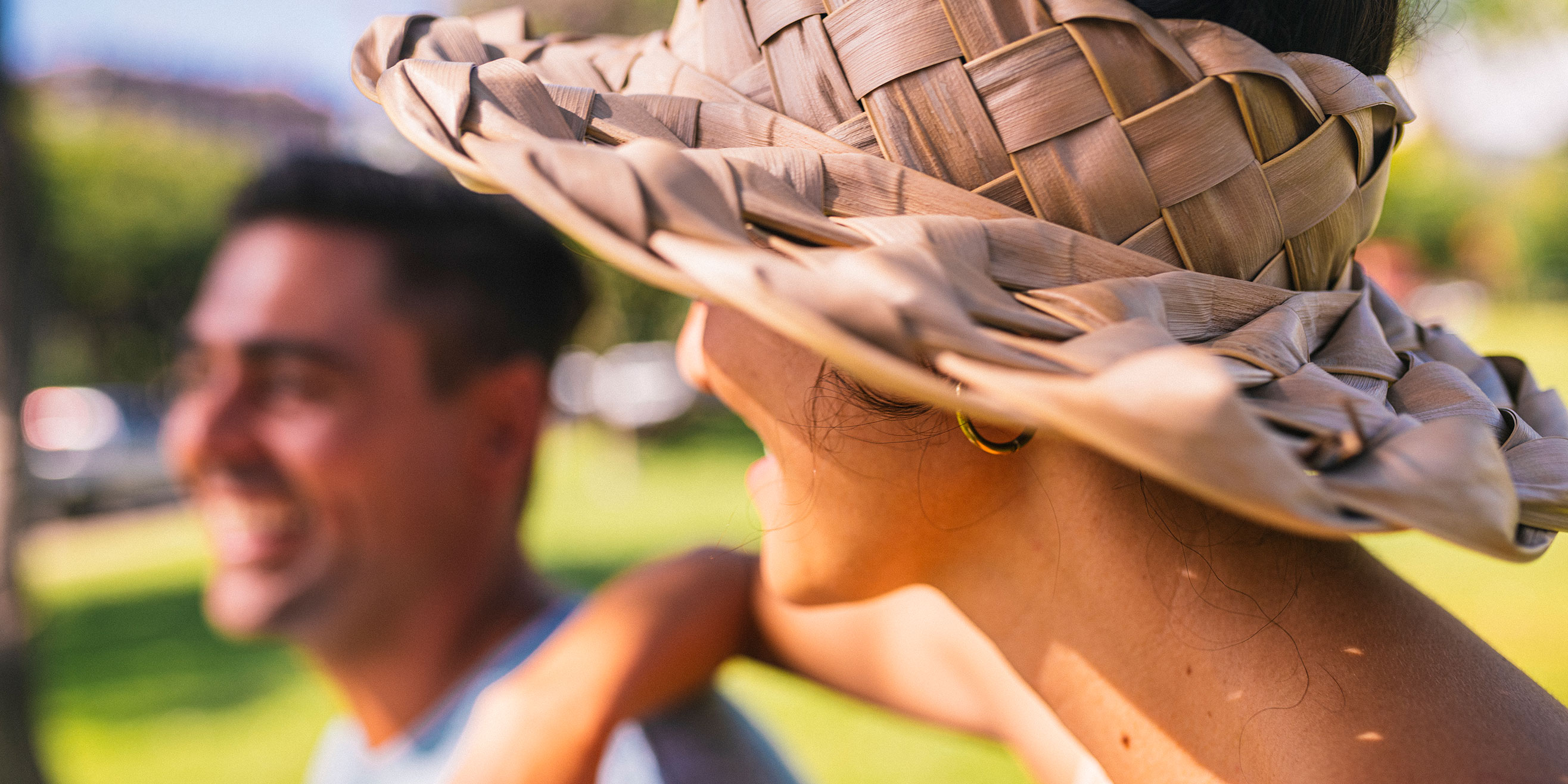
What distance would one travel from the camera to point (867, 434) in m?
1.09

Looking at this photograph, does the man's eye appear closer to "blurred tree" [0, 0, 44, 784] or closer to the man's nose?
the man's nose

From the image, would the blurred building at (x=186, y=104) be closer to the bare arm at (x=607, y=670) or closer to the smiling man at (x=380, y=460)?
the smiling man at (x=380, y=460)

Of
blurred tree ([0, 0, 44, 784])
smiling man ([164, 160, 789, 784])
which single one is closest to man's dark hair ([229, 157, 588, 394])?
smiling man ([164, 160, 789, 784])

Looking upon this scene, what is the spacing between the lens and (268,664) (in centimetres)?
598

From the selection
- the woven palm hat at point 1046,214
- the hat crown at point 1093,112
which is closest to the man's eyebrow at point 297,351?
the woven palm hat at point 1046,214

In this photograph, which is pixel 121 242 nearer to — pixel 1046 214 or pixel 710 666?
pixel 710 666

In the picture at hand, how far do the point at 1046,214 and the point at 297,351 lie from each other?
1607 millimetres

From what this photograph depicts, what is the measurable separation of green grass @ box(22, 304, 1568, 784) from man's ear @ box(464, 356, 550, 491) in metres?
0.52

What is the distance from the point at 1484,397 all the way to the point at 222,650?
22.4 feet

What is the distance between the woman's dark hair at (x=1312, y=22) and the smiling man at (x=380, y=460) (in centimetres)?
149

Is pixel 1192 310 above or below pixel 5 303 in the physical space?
above

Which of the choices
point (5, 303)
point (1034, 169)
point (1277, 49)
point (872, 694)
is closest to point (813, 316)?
point (1034, 169)

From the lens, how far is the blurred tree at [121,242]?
53.2 feet

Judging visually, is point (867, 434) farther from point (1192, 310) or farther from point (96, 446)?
point (96, 446)
